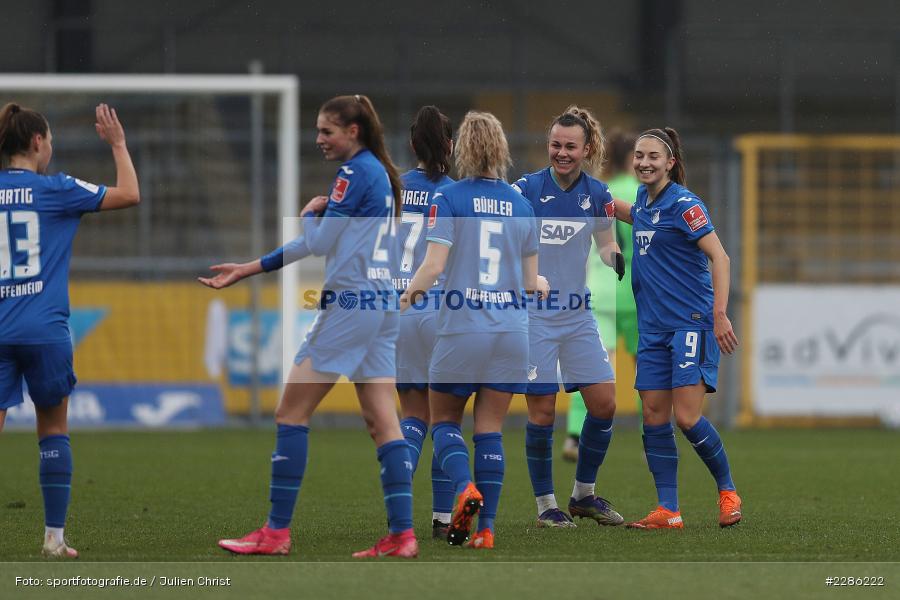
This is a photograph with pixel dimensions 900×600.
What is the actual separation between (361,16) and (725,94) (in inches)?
201

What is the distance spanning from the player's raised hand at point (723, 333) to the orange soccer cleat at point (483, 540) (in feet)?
4.70

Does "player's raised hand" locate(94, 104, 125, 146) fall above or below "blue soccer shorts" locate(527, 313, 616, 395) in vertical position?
above

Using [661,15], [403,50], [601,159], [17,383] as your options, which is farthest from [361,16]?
[17,383]

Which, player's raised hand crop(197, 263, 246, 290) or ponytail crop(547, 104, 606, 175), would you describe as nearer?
player's raised hand crop(197, 263, 246, 290)

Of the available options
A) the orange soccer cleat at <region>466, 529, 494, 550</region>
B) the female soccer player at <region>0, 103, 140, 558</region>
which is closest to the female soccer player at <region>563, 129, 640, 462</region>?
the orange soccer cleat at <region>466, 529, 494, 550</region>

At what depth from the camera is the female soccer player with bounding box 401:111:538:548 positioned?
18.6ft

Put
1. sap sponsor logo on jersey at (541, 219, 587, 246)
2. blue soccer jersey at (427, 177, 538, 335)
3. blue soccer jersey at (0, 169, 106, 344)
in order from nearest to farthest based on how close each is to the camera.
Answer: blue soccer jersey at (0, 169, 106, 344) < blue soccer jersey at (427, 177, 538, 335) < sap sponsor logo on jersey at (541, 219, 587, 246)

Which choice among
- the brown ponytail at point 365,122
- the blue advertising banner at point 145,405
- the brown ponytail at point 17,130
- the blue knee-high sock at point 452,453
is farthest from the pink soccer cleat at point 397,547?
the blue advertising banner at point 145,405

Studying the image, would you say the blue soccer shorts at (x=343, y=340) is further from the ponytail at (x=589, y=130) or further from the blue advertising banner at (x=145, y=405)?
the blue advertising banner at (x=145, y=405)

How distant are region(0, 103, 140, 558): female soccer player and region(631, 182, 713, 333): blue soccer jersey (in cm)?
242

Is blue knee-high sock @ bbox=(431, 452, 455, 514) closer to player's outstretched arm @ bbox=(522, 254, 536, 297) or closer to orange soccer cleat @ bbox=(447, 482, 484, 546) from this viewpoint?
orange soccer cleat @ bbox=(447, 482, 484, 546)

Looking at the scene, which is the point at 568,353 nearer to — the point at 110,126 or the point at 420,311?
the point at 420,311

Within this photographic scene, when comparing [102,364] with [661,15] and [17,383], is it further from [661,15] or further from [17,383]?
[661,15]

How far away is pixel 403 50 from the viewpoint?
704 inches
